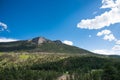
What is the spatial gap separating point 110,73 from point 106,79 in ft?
11.6

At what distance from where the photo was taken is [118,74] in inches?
4117

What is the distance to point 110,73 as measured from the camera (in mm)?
106750

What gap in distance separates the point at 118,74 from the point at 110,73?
382 centimetres

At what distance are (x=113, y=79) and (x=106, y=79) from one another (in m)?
3.42

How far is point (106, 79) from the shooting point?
105m

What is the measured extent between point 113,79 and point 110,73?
4.06 meters

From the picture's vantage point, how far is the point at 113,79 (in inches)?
4070

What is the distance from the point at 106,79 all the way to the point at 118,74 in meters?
5.81
